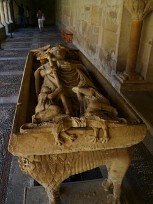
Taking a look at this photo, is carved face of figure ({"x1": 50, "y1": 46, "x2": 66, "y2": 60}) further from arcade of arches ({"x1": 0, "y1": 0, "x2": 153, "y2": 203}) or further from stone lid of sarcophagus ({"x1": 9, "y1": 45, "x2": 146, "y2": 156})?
stone lid of sarcophagus ({"x1": 9, "y1": 45, "x2": 146, "y2": 156})

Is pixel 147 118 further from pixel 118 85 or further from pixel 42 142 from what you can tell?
pixel 42 142

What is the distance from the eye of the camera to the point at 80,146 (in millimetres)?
1733

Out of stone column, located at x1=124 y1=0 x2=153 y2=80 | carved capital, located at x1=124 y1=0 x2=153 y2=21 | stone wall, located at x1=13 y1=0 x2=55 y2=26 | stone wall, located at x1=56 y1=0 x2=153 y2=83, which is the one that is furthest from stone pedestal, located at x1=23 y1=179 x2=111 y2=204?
stone wall, located at x1=13 y1=0 x2=55 y2=26

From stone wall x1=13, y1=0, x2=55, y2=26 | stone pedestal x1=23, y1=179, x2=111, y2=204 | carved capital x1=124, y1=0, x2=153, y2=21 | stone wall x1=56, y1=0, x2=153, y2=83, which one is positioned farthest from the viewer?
stone wall x1=13, y1=0, x2=55, y2=26

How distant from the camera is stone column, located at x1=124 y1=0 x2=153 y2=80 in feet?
13.4

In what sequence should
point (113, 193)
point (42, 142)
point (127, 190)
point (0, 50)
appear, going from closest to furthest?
point (42, 142) → point (113, 193) → point (127, 190) → point (0, 50)

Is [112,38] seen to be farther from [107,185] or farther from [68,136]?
[68,136]

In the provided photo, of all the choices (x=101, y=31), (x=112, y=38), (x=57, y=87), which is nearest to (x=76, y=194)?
(x=57, y=87)

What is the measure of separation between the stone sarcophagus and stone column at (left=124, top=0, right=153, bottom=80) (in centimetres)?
241

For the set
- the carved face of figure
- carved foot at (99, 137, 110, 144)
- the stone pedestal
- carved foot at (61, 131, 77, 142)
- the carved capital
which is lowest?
the stone pedestal

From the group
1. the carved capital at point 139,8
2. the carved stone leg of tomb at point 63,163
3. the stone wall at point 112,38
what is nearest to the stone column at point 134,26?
the carved capital at point 139,8

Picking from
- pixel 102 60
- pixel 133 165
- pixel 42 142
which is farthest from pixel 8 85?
pixel 42 142

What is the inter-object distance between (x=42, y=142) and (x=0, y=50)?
876 cm

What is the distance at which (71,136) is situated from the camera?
1.67 meters
